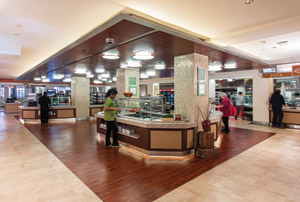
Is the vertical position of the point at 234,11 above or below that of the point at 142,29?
above

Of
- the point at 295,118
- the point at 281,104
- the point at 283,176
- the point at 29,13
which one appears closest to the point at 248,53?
the point at 281,104

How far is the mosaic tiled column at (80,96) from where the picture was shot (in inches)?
439

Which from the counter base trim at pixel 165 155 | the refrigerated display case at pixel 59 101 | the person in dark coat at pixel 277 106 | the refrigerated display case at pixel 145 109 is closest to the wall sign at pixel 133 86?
the refrigerated display case at pixel 145 109

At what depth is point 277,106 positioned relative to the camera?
8.12 metres

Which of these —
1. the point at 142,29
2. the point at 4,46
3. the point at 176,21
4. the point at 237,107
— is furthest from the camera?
the point at 237,107

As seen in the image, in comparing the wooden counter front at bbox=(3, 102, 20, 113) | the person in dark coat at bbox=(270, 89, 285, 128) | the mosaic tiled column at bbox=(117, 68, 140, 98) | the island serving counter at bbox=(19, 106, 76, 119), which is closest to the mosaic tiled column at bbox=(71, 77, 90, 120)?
the island serving counter at bbox=(19, 106, 76, 119)

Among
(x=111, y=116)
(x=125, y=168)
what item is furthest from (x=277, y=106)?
(x=125, y=168)

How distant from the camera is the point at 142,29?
3.29 m

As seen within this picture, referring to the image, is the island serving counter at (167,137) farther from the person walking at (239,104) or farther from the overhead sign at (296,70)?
the person walking at (239,104)

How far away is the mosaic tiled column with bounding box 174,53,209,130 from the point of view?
16.2 feet

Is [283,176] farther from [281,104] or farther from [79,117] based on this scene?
[79,117]

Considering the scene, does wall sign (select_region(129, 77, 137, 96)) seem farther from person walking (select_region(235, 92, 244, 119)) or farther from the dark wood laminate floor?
person walking (select_region(235, 92, 244, 119))

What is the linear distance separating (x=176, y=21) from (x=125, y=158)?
3.25 metres

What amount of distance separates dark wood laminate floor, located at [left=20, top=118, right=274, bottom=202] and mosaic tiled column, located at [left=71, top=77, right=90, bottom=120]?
17.4 feet
